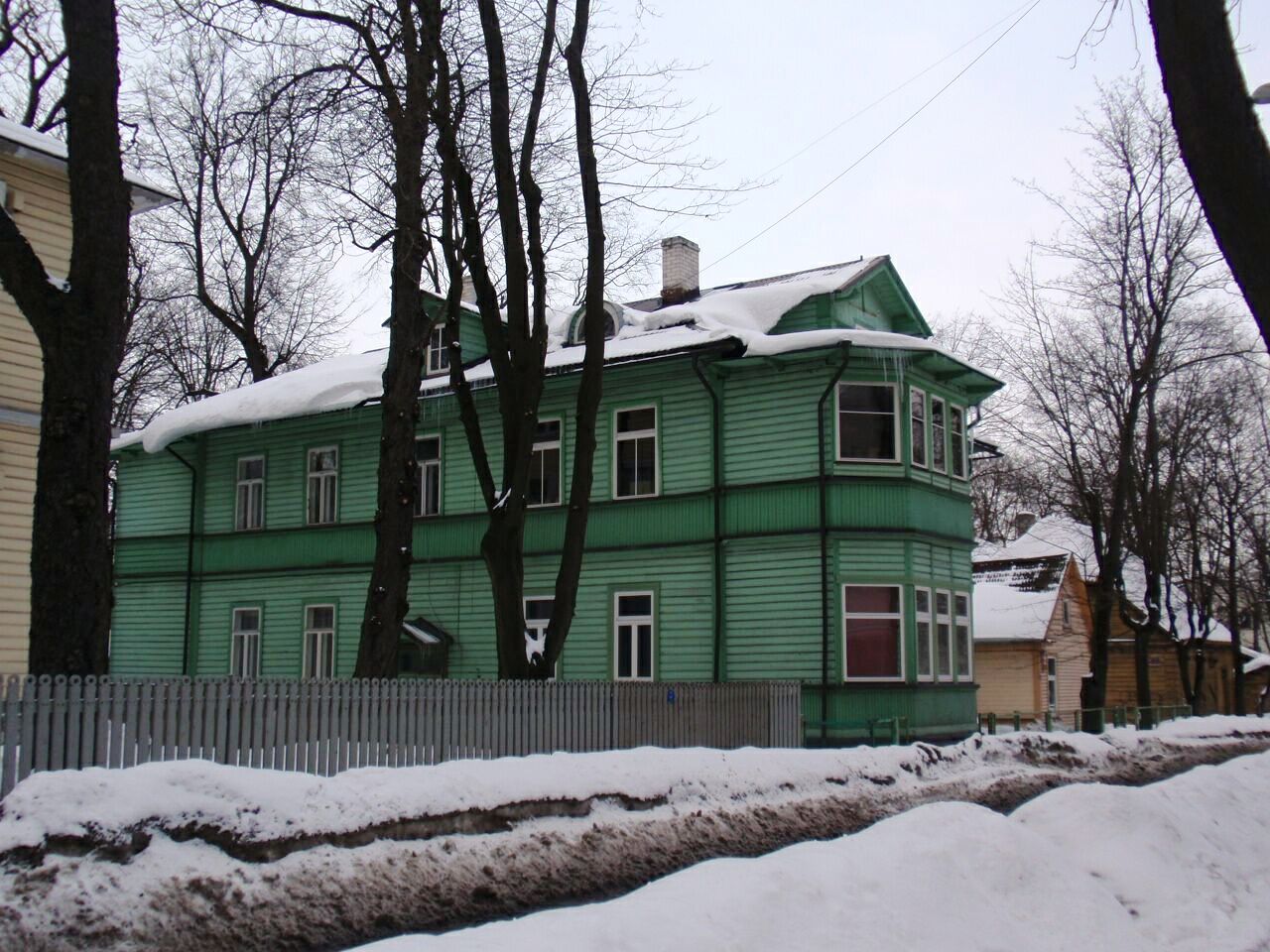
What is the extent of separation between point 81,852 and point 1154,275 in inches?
983

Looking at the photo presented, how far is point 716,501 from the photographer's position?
2150 centimetres

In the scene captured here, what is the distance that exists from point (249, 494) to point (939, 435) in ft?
49.0

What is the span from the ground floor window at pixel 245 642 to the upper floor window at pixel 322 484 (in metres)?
2.52

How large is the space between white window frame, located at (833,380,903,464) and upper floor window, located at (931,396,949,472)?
1504 millimetres

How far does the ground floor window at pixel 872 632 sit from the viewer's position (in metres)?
20.3

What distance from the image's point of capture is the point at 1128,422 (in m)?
26.1

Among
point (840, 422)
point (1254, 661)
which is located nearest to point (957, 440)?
point (840, 422)

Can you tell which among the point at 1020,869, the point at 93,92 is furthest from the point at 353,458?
the point at 1020,869

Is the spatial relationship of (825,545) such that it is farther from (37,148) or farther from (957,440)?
(37,148)

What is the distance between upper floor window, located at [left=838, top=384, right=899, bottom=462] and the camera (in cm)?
2077

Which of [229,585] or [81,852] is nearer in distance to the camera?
[81,852]

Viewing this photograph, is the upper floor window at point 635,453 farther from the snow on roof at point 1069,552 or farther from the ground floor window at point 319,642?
the snow on roof at point 1069,552

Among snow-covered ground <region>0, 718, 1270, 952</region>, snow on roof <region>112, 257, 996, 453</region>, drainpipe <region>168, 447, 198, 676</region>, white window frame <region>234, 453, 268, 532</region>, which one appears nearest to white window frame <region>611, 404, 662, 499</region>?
snow on roof <region>112, 257, 996, 453</region>

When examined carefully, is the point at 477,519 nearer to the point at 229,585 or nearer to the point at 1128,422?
the point at 229,585
